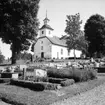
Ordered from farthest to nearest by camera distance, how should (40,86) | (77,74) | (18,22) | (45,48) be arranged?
(45,48), (18,22), (77,74), (40,86)

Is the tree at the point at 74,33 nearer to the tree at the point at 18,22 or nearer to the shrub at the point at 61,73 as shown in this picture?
the tree at the point at 18,22

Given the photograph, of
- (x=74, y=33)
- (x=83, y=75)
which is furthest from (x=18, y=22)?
(x=83, y=75)

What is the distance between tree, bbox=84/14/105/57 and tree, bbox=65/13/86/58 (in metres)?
11.3

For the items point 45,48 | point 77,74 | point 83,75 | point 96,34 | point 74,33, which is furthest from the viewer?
point 45,48

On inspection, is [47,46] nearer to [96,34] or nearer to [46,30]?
[46,30]

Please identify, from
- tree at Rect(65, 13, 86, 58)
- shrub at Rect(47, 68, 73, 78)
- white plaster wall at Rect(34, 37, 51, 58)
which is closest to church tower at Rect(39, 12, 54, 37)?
white plaster wall at Rect(34, 37, 51, 58)

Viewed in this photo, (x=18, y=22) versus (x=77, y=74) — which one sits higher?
(x=18, y=22)

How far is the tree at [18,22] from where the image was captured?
25.5 m

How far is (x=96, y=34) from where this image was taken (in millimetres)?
46969

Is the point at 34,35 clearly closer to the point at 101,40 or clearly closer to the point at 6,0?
the point at 6,0

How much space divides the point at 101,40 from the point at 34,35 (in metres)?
25.0

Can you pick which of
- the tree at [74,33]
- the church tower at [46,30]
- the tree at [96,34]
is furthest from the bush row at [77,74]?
the church tower at [46,30]

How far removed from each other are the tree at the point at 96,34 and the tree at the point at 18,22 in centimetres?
2368

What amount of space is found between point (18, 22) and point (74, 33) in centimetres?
1413
